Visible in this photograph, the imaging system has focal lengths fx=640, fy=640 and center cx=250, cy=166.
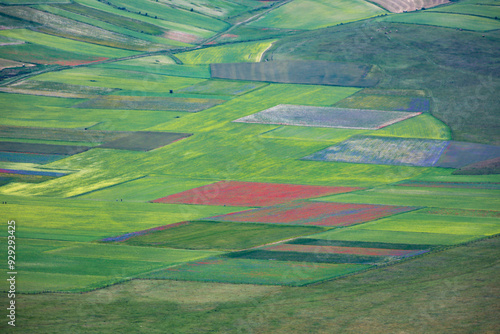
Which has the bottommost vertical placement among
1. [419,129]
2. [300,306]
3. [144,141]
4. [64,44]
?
[300,306]

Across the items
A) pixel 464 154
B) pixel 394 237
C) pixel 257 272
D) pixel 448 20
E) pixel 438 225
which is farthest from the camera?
pixel 448 20

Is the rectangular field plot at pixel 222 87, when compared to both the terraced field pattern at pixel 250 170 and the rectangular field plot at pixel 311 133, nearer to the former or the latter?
the terraced field pattern at pixel 250 170

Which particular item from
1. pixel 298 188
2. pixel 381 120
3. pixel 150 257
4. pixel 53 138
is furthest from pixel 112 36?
pixel 150 257

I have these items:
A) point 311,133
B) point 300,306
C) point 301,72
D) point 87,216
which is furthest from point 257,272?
point 301,72

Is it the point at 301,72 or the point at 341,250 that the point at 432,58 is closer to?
the point at 301,72

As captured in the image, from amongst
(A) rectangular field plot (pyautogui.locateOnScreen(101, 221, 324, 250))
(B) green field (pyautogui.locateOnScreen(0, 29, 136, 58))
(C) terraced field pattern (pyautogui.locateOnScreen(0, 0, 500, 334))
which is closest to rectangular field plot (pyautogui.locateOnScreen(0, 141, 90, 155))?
(C) terraced field pattern (pyautogui.locateOnScreen(0, 0, 500, 334))

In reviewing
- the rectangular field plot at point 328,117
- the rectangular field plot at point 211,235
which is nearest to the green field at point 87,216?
the rectangular field plot at point 211,235
